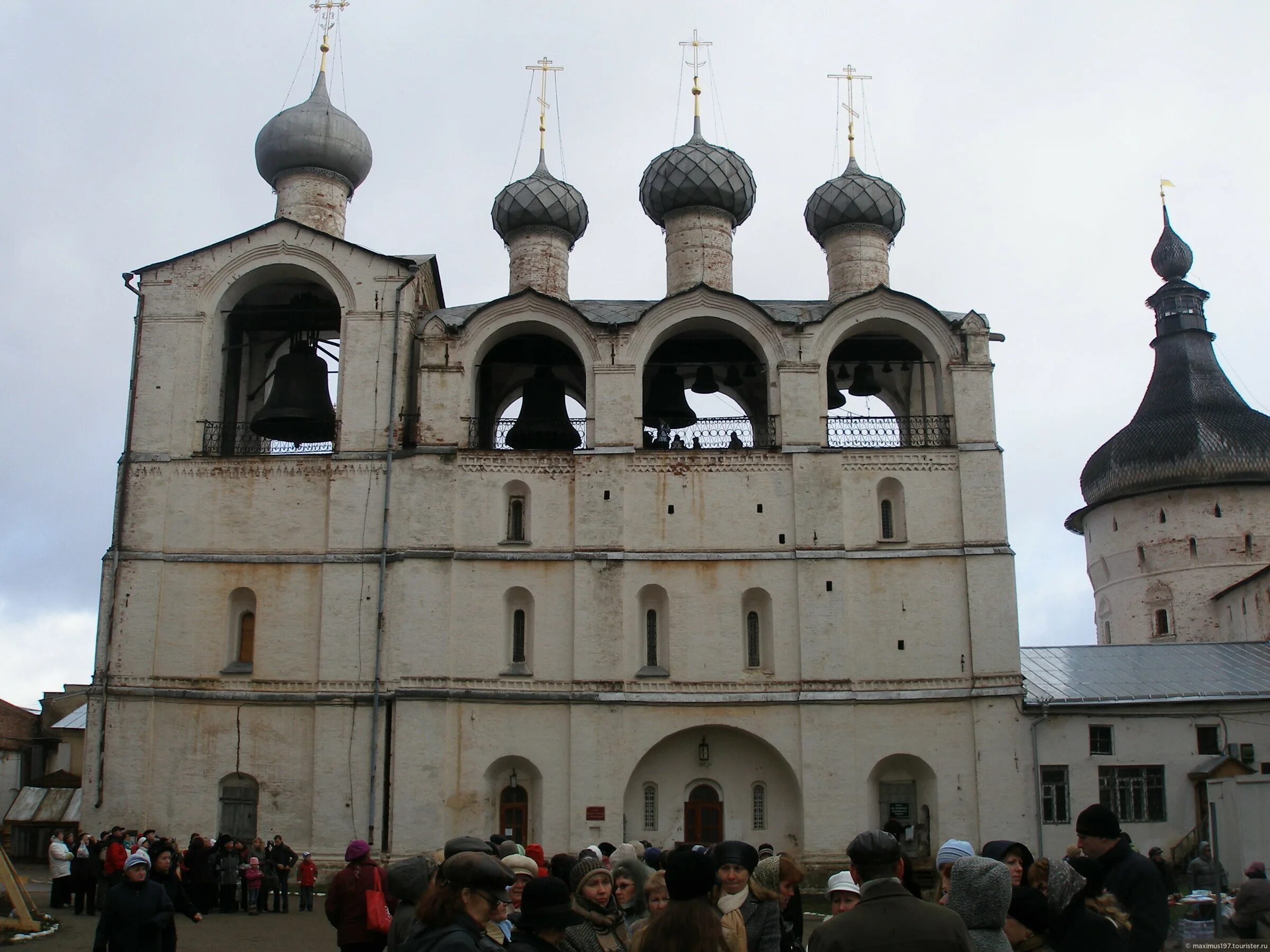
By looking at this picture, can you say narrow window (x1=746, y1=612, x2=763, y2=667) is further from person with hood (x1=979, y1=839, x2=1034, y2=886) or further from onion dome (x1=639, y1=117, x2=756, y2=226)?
person with hood (x1=979, y1=839, x2=1034, y2=886)

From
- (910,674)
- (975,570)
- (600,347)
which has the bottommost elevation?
(910,674)

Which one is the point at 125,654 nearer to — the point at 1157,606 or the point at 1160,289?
the point at 1157,606

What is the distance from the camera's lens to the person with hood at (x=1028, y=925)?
18.7 feet

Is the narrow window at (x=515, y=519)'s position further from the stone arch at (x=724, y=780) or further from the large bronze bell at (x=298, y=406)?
the stone arch at (x=724, y=780)

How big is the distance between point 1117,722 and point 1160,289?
1743cm

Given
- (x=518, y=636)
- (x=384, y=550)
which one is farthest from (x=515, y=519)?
(x=384, y=550)

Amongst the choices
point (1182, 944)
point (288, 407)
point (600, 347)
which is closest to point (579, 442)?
point (600, 347)

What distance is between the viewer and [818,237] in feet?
94.5

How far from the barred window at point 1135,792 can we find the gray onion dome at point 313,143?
18934mm

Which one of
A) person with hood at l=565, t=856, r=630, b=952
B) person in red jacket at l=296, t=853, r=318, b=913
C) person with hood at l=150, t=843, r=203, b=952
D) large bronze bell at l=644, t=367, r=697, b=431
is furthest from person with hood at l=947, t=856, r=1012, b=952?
large bronze bell at l=644, t=367, r=697, b=431

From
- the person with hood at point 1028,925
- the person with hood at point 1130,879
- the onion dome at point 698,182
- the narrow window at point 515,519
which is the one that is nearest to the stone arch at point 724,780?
the narrow window at point 515,519

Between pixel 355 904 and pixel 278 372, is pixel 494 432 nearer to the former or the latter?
pixel 278 372

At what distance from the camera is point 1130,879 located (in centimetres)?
602

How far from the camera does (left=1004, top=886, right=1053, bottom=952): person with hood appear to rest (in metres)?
5.71
